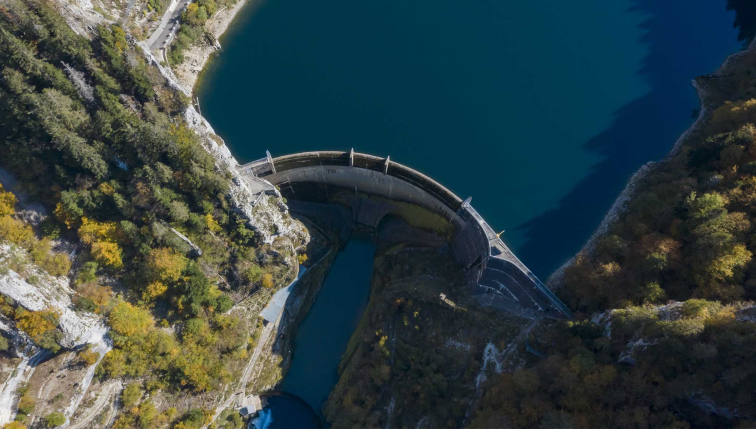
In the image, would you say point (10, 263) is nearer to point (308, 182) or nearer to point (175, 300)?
point (175, 300)

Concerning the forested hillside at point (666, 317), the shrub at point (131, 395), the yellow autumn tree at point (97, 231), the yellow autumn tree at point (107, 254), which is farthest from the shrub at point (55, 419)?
the forested hillside at point (666, 317)

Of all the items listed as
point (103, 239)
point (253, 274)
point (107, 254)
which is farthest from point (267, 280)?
point (103, 239)

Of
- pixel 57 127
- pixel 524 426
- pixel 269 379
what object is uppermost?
pixel 57 127

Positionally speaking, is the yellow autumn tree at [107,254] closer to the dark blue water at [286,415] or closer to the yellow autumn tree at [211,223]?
the yellow autumn tree at [211,223]

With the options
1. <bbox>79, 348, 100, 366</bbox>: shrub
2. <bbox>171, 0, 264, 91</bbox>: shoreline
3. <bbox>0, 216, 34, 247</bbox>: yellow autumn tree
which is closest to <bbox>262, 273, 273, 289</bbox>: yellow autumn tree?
<bbox>79, 348, 100, 366</bbox>: shrub

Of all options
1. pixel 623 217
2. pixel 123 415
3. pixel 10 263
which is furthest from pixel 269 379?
pixel 623 217

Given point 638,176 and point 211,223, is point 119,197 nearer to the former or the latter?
point 211,223
